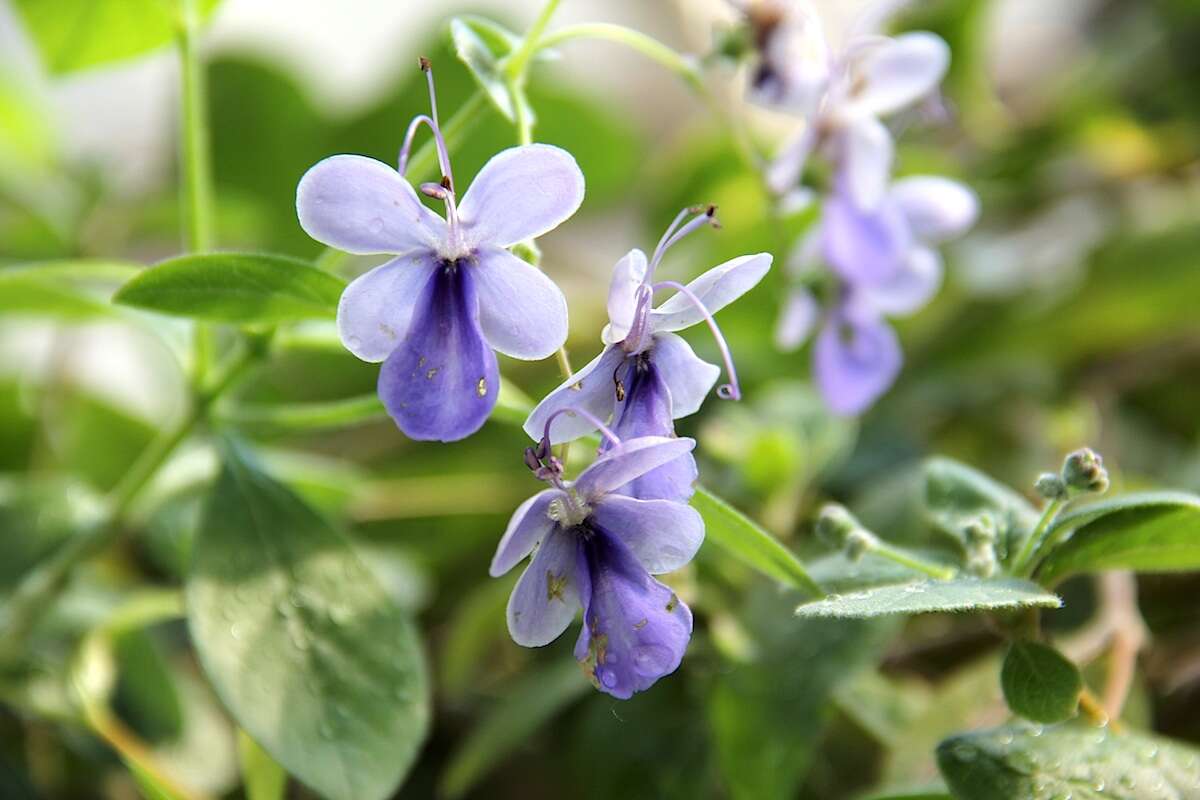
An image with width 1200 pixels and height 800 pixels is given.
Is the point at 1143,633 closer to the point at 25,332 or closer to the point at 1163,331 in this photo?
the point at 1163,331

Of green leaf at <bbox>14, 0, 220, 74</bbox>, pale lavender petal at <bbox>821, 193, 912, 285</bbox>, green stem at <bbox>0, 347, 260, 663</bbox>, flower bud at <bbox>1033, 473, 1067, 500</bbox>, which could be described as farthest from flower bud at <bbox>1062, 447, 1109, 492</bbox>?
green leaf at <bbox>14, 0, 220, 74</bbox>

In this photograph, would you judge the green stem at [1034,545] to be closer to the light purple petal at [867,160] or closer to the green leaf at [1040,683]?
the green leaf at [1040,683]

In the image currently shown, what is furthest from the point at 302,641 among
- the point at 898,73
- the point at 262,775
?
the point at 898,73

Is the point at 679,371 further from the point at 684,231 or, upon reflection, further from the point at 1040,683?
the point at 1040,683

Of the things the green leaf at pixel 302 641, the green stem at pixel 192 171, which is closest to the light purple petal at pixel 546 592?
the green leaf at pixel 302 641

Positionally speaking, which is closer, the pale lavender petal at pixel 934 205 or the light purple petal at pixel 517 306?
the light purple petal at pixel 517 306

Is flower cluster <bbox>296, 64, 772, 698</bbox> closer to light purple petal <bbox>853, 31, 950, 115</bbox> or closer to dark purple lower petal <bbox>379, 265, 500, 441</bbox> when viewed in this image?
dark purple lower petal <bbox>379, 265, 500, 441</bbox>
